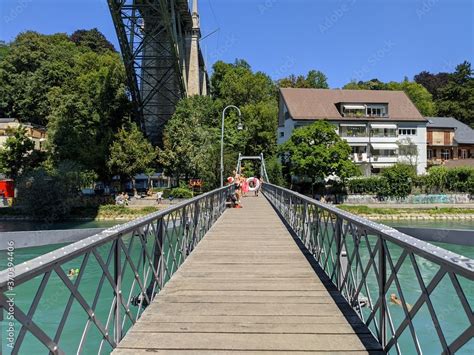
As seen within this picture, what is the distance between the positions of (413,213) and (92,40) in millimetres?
57909

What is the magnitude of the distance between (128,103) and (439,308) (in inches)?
1501

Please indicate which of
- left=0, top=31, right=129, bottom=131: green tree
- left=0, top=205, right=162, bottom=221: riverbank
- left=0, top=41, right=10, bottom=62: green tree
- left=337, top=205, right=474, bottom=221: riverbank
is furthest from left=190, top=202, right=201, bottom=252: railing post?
left=0, top=41, right=10, bottom=62: green tree

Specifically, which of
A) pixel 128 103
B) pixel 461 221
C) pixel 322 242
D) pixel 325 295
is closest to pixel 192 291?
pixel 325 295

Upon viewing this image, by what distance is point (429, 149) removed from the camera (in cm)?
5662

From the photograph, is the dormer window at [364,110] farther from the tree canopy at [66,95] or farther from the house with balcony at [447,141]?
the tree canopy at [66,95]

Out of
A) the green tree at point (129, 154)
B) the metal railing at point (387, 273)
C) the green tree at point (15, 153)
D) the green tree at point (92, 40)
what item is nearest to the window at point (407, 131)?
the green tree at point (129, 154)

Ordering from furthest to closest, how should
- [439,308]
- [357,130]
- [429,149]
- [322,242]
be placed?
[429,149] < [357,130] < [439,308] < [322,242]

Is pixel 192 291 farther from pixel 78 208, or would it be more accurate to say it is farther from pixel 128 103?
pixel 128 103

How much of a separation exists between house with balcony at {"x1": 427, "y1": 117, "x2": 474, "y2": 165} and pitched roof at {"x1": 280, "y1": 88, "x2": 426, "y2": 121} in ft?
27.9

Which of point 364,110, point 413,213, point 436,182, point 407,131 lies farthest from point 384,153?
point 413,213

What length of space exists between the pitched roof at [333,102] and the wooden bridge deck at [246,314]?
132 ft

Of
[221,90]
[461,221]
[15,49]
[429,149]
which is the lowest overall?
[461,221]

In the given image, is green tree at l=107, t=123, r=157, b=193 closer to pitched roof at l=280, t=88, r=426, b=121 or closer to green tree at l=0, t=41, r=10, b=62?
pitched roof at l=280, t=88, r=426, b=121

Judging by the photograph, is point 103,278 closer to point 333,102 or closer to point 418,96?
point 333,102
